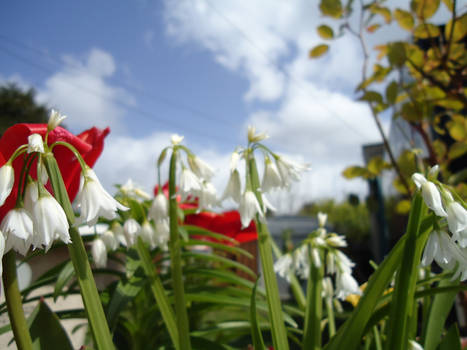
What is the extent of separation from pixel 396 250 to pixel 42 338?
1.36 feet

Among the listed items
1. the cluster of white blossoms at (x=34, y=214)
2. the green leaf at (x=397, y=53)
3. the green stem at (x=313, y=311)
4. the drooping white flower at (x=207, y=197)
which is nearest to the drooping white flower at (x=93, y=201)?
the cluster of white blossoms at (x=34, y=214)

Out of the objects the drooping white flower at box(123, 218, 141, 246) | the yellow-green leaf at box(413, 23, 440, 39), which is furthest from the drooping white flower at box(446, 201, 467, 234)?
the yellow-green leaf at box(413, 23, 440, 39)

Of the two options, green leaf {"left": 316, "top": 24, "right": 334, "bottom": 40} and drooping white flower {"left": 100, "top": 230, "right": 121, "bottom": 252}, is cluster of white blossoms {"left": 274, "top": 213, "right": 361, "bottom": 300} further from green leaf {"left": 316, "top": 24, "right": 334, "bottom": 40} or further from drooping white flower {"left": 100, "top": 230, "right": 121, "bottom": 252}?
green leaf {"left": 316, "top": 24, "right": 334, "bottom": 40}

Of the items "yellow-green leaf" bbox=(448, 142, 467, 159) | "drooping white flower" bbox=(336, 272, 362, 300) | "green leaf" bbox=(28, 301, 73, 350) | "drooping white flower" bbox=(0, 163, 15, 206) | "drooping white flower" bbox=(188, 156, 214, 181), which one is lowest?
"drooping white flower" bbox=(336, 272, 362, 300)

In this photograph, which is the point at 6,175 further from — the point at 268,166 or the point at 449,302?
the point at 449,302

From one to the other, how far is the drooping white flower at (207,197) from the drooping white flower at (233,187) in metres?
0.07

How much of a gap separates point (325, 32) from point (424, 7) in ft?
0.89

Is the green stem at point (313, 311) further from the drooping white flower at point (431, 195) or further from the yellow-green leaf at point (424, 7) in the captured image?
the yellow-green leaf at point (424, 7)

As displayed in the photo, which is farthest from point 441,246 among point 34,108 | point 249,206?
point 34,108

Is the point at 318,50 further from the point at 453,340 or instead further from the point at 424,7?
the point at 453,340

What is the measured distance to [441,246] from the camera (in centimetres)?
35

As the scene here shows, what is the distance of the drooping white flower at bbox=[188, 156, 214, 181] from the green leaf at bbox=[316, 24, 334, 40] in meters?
0.76

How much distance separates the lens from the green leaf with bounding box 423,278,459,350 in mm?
509

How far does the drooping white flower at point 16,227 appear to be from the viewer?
0.26 metres
